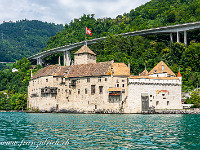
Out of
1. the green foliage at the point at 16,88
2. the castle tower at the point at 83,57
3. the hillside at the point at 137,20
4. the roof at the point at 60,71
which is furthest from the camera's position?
the hillside at the point at 137,20

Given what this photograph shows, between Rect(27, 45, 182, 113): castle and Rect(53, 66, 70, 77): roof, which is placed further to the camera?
Rect(53, 66, 70, 77): roof

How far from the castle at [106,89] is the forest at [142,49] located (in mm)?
8148

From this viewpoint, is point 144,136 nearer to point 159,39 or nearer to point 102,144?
point 102,144

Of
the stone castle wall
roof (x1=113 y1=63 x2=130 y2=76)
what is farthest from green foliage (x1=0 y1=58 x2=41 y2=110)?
the stone castle wall

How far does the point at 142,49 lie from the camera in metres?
101

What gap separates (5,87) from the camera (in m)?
135

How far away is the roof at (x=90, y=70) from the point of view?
69.9 meters

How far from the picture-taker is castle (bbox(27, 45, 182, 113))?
219 ft

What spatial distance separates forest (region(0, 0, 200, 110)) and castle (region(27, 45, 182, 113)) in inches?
321

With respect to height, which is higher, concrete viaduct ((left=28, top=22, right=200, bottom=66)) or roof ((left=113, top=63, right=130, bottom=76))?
concrete viaduct ((left=28, top=22, right=200, bottom=66))

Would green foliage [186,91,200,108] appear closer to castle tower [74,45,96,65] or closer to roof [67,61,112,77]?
roof [67,61,112,77]

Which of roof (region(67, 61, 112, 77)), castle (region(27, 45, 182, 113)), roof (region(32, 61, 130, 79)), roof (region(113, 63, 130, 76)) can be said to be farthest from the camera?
roof (region(67, 61, 112, 77))

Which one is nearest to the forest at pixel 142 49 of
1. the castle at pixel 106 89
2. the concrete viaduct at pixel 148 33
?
the concrete viaduct at pixel 148 33

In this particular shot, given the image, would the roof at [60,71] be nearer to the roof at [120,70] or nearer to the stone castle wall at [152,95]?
the roof at [120,70]
